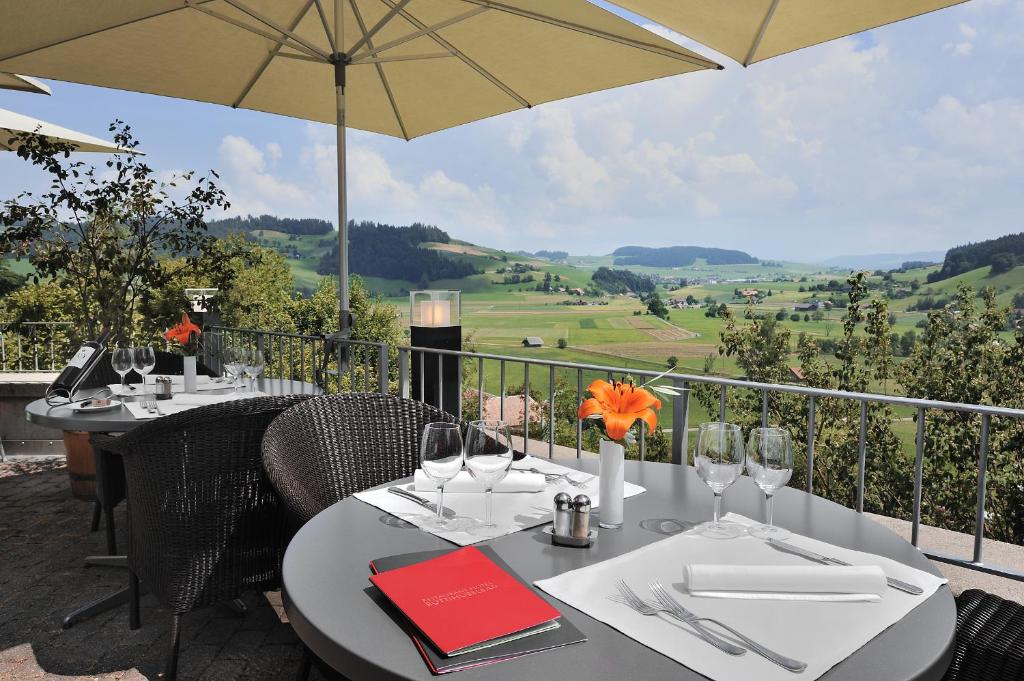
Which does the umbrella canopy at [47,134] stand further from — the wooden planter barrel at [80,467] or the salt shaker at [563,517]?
the salt shaker at [563,517]

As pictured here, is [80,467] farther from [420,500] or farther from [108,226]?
[420,500]

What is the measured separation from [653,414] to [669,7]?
240 centimetres

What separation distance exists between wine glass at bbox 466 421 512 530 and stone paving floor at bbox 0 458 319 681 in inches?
62.0

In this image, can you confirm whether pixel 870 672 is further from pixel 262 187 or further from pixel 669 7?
pixel 262 187

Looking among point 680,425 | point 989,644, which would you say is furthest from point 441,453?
point 680,425

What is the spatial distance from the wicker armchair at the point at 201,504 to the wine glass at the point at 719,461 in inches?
53.4

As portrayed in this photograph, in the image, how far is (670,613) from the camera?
1003 mm

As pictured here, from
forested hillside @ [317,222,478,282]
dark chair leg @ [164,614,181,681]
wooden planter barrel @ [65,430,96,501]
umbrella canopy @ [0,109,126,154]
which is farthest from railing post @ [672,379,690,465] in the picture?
forested hillside @ [317,222,478,282]

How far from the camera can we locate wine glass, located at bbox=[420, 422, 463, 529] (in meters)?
1.35

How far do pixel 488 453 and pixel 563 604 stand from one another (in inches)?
15.0

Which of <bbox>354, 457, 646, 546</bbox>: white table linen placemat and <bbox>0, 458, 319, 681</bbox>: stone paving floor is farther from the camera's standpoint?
<bbox>0, 458, 319, 681</bbox>: stone paving floor

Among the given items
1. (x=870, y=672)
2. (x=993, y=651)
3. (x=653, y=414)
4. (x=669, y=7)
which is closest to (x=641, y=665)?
(x=870, y=672)

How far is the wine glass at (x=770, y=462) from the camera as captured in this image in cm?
132

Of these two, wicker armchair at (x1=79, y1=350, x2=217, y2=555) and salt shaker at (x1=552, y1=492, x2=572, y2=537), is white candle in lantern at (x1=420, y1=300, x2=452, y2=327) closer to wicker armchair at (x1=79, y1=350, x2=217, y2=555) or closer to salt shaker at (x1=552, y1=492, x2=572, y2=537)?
wicker armchair at (x1=79, y1=350, x2=217, y2=555)
